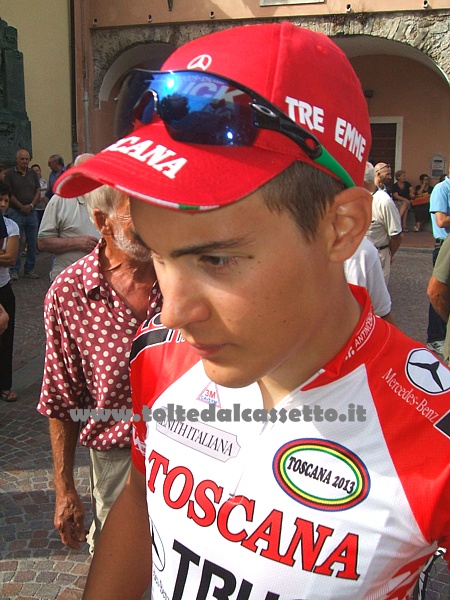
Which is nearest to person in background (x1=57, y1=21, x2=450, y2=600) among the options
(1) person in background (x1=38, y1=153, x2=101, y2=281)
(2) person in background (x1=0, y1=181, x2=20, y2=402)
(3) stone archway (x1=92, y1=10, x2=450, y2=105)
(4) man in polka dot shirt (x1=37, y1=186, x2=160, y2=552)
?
(4) man in polka dot shirt (x1=37, y1=186, x2=160, y2=552)

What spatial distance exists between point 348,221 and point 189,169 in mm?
267

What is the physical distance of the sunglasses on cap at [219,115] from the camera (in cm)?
84

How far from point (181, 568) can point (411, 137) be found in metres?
17.1

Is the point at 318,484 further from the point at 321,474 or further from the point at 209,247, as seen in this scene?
the point at 209,247

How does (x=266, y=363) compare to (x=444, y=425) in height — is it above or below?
above

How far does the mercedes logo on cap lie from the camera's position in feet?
2.90

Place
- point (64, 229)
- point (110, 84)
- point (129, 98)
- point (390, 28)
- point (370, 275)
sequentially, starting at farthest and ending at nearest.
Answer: point (110, 84) < point (390, 28) < point (64, 229) < point (370, 275) < point (129, 98)

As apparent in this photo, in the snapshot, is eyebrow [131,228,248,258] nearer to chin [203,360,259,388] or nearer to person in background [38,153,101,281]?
chin [203,360,259,388]

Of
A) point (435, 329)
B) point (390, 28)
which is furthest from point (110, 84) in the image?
point (435, 329)

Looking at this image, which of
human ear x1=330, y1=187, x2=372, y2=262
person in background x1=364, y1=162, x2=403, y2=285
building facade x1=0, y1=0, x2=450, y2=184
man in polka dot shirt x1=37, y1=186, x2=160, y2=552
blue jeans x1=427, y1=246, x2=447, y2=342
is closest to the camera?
human ear x1=330, y1=187, x2=372, y2=262

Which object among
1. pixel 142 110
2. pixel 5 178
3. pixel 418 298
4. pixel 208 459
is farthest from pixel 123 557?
pixel 5 178

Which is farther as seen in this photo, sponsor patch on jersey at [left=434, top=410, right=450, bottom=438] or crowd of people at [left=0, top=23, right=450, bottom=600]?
sponsor patch on jersey at [left=434, top=410, right=450, bottom=438]

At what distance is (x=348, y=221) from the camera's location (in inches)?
36.3

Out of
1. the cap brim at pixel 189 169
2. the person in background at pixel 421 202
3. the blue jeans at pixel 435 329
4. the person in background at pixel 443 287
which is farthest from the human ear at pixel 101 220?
the person in background at pixel 421 202
